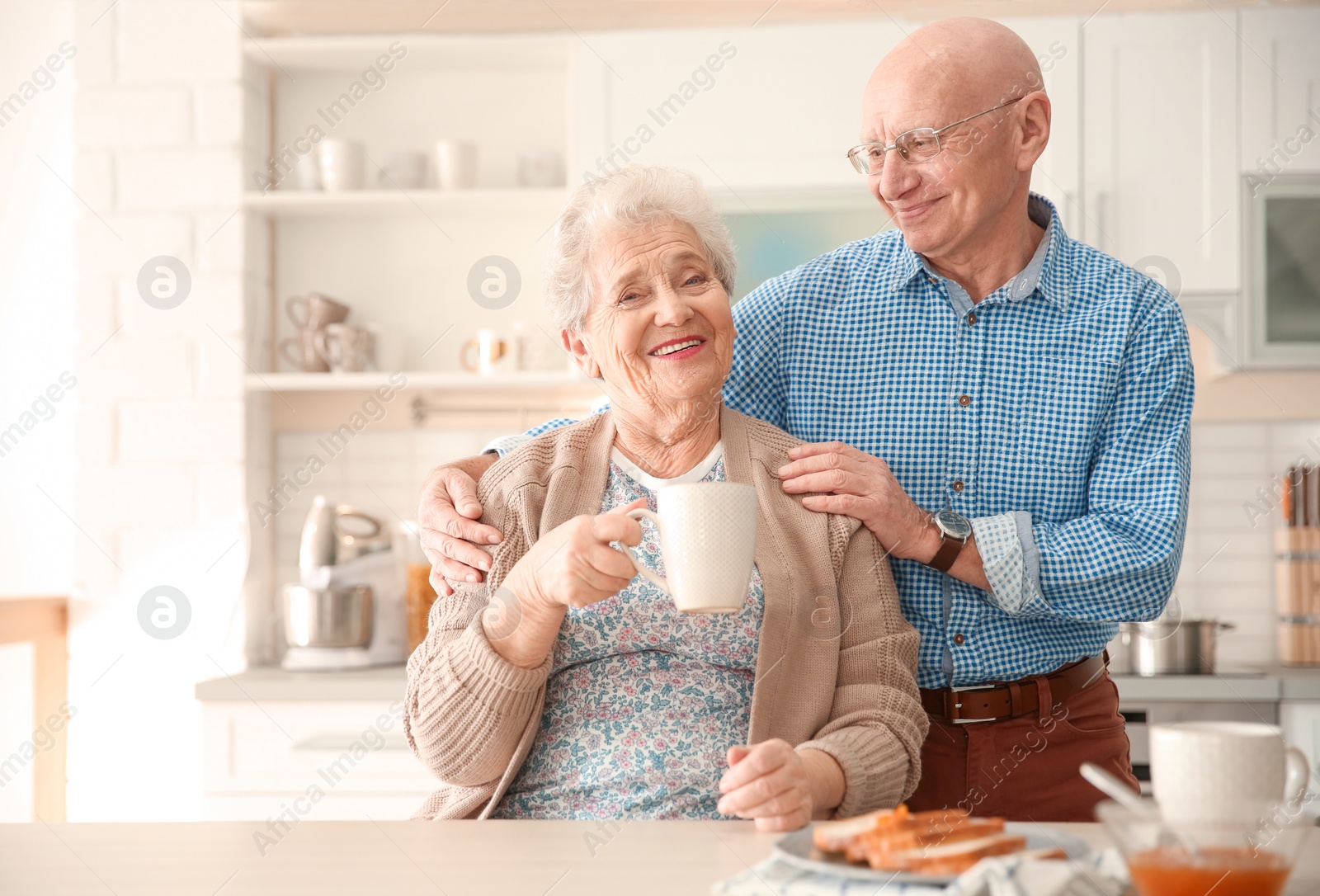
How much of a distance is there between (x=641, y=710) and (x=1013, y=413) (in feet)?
2.15

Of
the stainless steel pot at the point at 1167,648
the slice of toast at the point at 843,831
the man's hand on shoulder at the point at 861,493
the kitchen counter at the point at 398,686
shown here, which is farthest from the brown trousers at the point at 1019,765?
the stainless steel pot at the point at 1167,648

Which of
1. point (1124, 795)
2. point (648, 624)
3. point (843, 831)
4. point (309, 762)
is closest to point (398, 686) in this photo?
point (309, 762)

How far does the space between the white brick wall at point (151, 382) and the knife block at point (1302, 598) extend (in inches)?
106

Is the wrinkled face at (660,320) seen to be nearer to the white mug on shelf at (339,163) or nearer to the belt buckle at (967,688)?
the belt buckle at (967,688)

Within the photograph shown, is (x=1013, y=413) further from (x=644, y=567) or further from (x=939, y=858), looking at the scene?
(x=939, y=858)

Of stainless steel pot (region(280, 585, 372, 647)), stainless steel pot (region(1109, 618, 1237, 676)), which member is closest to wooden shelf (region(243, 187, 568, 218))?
stainless steel pot (region(280, 585, 372, 647))

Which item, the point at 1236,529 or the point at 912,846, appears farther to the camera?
the point at 1236,529

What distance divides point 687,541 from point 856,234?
80.3 inches

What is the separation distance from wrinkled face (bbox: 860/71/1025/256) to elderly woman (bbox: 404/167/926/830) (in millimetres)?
298

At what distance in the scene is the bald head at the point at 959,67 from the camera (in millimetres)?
1534

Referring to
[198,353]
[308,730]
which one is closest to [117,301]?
[198,353]

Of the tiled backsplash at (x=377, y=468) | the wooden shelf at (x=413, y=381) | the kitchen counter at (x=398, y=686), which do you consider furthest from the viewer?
the tiled backsplash at (x=377, y=468)

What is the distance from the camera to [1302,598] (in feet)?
9.89

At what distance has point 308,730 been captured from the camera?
2.67 meters
